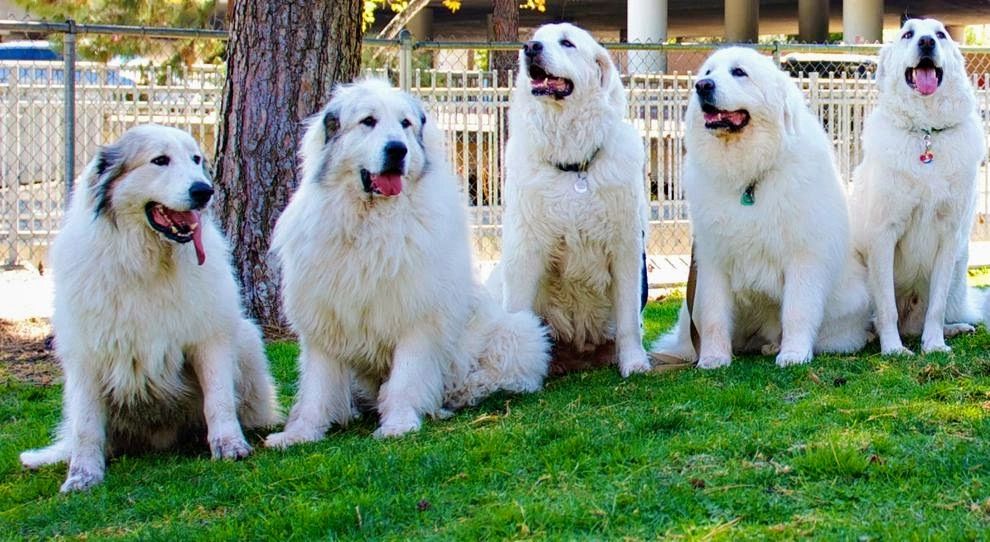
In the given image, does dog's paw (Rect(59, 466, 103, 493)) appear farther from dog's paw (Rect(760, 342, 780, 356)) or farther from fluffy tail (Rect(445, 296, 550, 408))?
dog's paw (Rect(760, 342, 780, 356))

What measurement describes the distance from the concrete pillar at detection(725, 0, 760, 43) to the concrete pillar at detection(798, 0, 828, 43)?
1681 mm

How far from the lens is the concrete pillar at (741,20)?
28.9 meters

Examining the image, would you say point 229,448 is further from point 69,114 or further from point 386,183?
point 69,114

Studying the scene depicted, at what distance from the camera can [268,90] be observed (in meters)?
7.55

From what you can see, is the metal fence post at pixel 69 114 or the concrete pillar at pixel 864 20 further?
the concrete pillar at pixel 864 20

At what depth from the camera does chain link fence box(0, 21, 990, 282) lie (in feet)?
34.8

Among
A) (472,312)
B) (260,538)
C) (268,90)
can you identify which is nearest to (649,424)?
(472,312)

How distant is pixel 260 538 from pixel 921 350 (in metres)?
3.89

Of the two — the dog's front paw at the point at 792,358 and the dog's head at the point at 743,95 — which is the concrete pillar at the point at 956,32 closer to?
the dog's head at the point at 743,95

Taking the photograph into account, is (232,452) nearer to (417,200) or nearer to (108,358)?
(108,358)

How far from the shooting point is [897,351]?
6191 mm

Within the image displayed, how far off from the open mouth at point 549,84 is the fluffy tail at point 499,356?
3.56 feet

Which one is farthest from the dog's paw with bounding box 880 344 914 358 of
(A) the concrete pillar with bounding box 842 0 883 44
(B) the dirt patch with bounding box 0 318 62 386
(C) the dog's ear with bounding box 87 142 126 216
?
(A) the concrete pillar with bounding box 842 0 883 44

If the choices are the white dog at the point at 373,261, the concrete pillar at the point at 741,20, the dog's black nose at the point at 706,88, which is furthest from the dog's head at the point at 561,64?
the concrete pillar at the point at 741,20
